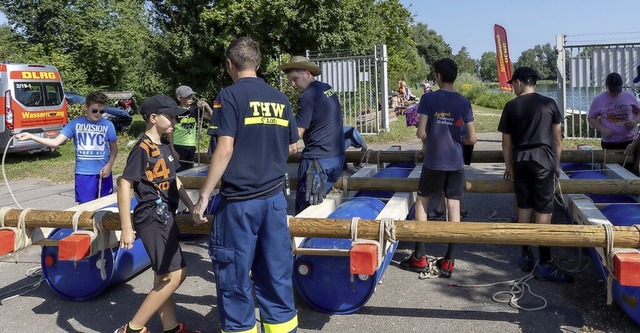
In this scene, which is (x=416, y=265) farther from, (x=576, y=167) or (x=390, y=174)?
(x=576, y=167)

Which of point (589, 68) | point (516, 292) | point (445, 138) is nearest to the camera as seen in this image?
point (516, 292)

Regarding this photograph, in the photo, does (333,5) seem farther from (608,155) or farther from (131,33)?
(131,33)

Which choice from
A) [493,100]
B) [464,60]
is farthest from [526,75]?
[464,60]

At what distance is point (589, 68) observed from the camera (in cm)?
1224

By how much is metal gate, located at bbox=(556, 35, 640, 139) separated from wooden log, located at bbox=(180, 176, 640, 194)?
7.72m

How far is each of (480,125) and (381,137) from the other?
3.77 metres

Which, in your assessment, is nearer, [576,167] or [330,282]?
[330,282]

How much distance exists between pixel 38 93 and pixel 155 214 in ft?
44.6

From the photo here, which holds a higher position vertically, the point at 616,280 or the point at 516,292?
the point at 616,280

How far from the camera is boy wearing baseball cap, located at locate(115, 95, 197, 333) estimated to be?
354 cm

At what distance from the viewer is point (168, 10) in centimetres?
1855

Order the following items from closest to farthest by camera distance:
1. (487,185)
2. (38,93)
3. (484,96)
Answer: (487,185) → (38,93) → (484,96)

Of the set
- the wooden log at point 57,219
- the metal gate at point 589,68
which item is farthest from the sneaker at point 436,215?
the metal gate at point 589,68

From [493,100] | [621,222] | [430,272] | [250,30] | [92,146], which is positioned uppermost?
[250,30]
